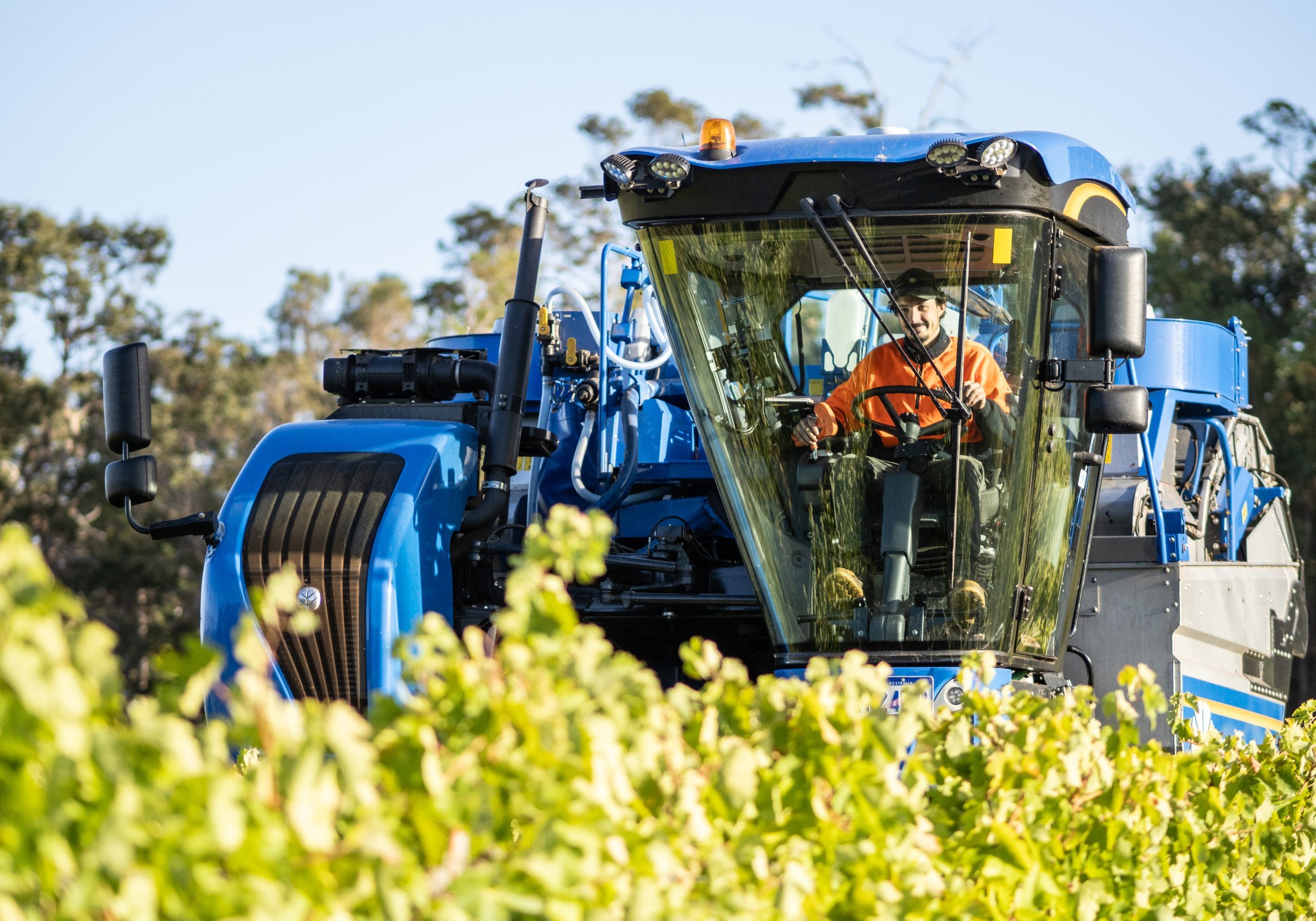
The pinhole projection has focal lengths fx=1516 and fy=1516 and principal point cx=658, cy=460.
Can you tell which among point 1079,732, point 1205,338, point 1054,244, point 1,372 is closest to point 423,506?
point 1054,244

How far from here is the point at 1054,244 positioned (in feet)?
16.3

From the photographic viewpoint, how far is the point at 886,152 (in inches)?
194

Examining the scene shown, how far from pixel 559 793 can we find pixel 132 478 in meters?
3.85

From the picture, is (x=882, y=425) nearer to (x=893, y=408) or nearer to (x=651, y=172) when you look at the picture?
(x=893, y=408)

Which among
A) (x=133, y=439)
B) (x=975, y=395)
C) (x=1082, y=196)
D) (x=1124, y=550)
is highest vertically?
(x=1082, y=196)

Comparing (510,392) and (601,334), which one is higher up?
(601,334)

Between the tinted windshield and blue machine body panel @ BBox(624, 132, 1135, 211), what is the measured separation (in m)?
0.20

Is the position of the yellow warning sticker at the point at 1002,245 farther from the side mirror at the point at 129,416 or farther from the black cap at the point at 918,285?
the side mirror at the point at 129,416

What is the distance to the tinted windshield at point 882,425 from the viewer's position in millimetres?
4918

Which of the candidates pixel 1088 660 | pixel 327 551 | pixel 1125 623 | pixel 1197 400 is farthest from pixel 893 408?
pixel 1197 400

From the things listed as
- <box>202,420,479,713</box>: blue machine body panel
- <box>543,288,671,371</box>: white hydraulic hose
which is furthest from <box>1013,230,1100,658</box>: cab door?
<box>202,420,479,713</box>: blue machine body panel

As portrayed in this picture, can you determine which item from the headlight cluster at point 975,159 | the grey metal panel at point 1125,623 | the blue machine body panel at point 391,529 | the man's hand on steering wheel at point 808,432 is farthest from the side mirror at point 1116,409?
the blue machine body panel at point 391,529

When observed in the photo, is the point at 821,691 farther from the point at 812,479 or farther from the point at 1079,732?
the point at 812,479

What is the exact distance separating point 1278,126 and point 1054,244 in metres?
30.1
